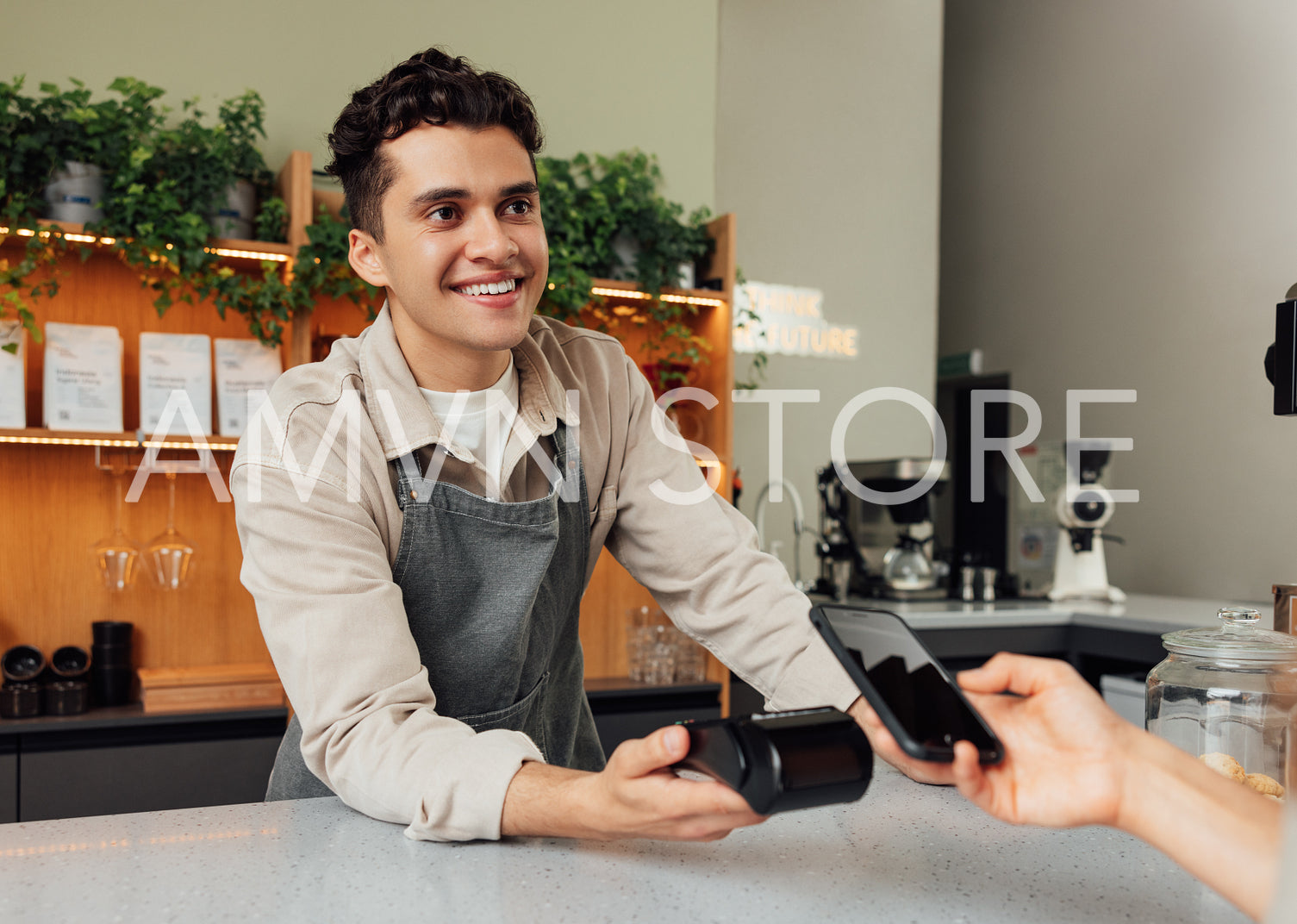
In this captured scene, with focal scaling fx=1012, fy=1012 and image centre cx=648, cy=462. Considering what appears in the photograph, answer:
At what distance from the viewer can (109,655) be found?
2.69 metres

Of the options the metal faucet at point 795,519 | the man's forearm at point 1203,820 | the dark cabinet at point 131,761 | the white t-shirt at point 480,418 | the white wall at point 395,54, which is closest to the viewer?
the man's forearm at point 1203,820

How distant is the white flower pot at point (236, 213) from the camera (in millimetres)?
2742

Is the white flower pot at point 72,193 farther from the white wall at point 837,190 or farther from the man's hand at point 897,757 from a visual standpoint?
the white wall at point 837,190

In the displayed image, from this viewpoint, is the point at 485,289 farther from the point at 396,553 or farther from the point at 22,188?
the point at 22,188

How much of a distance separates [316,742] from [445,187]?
0.65m

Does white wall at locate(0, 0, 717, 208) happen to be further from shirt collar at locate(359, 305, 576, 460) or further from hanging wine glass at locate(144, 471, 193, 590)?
shirt collar at locate(359, 305, 576, 460)

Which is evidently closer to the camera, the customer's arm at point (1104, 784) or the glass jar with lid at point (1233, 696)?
the customer's arm at point (1104, 784)

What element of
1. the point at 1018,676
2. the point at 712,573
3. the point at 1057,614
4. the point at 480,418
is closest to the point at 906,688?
the point at 1018,676

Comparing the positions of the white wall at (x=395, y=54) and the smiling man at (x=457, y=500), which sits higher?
the white wall at (x=395, y=54)

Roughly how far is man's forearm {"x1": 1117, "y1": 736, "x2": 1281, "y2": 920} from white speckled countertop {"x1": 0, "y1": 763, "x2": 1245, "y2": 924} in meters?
0.11

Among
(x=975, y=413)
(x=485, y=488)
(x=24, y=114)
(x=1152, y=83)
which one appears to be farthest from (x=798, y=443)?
(x=485, y=488)

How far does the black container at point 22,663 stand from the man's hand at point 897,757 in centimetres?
238

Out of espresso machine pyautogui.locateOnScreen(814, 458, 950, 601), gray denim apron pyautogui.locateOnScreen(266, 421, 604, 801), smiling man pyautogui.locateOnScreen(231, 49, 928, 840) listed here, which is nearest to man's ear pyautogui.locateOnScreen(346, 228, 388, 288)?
smiling man pyautogui.locateOnScreen(231, 49, 928, 840)

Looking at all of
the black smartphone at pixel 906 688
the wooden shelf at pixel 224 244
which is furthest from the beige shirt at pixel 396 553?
the wooden shelf at pixel 224 244
